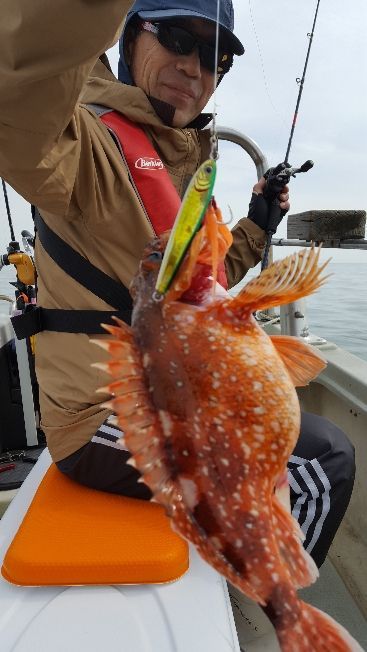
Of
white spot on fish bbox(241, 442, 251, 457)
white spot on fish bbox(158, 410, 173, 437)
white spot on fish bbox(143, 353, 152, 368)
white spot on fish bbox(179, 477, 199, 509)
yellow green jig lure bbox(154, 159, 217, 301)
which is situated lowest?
white spot on fish bbox(179, 477, 199, 509)

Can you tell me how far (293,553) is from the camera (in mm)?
1245

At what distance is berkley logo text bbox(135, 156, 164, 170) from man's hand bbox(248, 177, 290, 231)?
0.99 meters

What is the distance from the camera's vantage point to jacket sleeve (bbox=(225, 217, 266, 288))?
297 cm

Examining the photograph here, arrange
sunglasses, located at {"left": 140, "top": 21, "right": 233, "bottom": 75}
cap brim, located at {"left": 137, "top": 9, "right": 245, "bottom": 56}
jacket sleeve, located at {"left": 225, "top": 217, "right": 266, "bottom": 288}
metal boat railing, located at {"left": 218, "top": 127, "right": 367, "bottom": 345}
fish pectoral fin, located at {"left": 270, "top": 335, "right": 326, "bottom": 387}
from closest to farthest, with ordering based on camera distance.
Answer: fish pectoral fin, located at {"left": 270, "top": 335, "right": 326, "bottom": 387} < cap brim, located at {"left": 137, "top": 9, "right": 245, "bottom": 56} < sunglasses, located at {"left": 140, "top": 21, "right": 233, "bottom": 75} < jacket sleeve, located at {"left": 225, "top": 217, "right": 266, "bottom": 288} < metal boat railing, located at {"left": 218, "top": 127, "right": 367, "bottom": 345}

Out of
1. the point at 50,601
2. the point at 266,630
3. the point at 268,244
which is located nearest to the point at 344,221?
the point at 268,244

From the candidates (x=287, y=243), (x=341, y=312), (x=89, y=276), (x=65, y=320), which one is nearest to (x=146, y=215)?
(x=89, y=276)

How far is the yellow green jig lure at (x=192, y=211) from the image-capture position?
0.91 m

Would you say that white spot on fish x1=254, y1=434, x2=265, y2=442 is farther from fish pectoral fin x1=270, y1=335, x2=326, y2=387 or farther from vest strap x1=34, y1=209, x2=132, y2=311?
vest strap x1=34, y1=209, x2=132, y2=311

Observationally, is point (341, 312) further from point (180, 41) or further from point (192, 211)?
point (192, 211)

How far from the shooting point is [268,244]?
2908 mm

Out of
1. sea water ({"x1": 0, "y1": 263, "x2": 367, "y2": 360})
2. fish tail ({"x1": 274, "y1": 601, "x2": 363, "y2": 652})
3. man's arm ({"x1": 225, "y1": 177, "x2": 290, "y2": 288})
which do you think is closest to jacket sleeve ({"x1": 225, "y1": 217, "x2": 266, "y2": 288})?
man's arm ({"x1": 225, "y1": 177, "x2": 290, "y2": 288})

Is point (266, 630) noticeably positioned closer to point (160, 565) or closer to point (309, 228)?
point (160, 565)

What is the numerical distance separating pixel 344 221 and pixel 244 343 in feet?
7.78

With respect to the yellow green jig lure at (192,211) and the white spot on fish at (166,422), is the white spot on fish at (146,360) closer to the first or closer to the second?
the white spot on fish at (166,422)
